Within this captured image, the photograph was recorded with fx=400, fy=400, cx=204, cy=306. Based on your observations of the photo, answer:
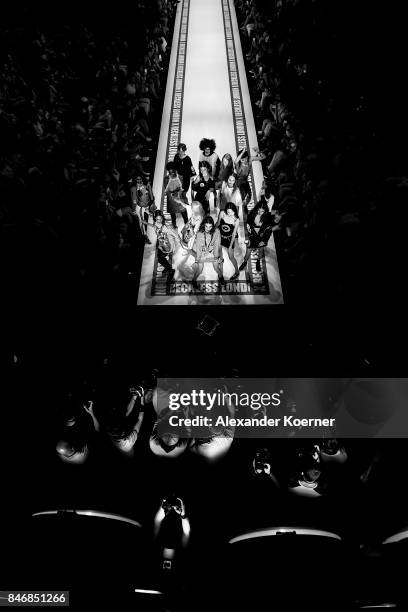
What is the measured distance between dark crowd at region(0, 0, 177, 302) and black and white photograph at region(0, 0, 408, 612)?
27mm

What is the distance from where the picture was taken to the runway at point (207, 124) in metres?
5.23

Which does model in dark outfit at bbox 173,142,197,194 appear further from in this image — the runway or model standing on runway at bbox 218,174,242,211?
model standing on runway at bbox 218,174,242,211

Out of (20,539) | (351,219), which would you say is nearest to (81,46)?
(351,219)

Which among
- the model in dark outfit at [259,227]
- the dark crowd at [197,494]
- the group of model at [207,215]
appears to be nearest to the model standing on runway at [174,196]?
the group of model at [207,215]

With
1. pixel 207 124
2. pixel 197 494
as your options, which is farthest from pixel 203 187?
pixel 197 494

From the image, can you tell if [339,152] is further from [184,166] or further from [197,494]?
[197,494]

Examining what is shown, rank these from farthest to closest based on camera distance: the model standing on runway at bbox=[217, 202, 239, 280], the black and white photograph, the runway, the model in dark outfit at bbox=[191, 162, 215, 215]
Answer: the model in dark outfit at bbox=[191, 162, 215, 215] < the runway < the model standing on runway at bbox=[217, 202, 239, 280] < the black and white photograph

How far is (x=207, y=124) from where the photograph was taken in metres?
8.08

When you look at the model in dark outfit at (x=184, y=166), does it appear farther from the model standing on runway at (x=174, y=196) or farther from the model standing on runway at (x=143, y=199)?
the model standing on runway at (x=143, y=199)

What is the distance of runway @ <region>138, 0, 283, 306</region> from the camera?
5230mm

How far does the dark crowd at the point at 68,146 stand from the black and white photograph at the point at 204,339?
3 centimetres

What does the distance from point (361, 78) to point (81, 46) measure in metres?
3.84

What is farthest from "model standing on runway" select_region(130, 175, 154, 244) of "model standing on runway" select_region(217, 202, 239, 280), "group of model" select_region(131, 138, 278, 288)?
"model standing on runway" select_region(217, 202, 239, 280)

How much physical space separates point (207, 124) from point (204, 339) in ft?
17.5
